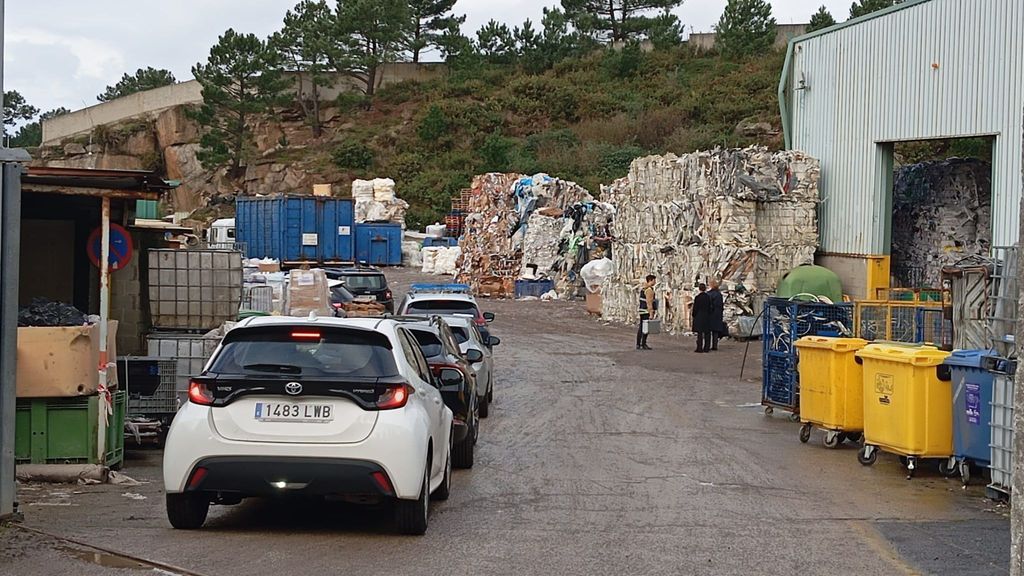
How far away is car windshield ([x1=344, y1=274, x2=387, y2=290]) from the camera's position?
32594mm

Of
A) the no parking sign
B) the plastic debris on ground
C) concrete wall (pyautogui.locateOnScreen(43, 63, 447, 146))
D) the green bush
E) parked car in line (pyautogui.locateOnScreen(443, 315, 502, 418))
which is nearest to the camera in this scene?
the plastic debris on ground

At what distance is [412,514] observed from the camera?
851 centimetres

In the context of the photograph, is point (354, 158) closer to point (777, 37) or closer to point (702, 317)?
point (777, 37)

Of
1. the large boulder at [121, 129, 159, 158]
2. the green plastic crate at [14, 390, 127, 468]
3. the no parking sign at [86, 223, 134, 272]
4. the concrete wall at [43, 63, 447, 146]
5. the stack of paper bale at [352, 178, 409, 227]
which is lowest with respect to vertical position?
the green plastic crate at [14, 390, 127, 468]

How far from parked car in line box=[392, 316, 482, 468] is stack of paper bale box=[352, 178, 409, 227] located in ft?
160

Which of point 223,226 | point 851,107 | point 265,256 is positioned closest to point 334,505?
point 851,107

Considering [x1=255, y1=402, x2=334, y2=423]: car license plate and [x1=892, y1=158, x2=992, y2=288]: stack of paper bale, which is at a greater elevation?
[x1=892, y1=158, x2=992, y2=288]: stack of paper bale

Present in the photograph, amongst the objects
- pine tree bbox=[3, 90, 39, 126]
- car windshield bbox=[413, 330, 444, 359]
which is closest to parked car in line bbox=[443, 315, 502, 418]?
car windshield bbox=[413, 330, 444, 359]

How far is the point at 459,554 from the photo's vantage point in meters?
8.05

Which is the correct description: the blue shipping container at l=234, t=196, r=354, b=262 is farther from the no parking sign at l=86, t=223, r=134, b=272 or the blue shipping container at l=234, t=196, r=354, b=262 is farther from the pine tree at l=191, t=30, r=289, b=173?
the no parking sign at l=86, t=223, r=134, b=272

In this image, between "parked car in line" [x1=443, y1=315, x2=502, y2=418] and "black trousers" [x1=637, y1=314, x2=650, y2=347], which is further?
"black trousers" [x1=637, y1=314, x2=650, y2=347]

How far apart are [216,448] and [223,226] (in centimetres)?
4854

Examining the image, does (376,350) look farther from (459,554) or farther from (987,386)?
(987,386)

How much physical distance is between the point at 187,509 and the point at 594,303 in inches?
1204
